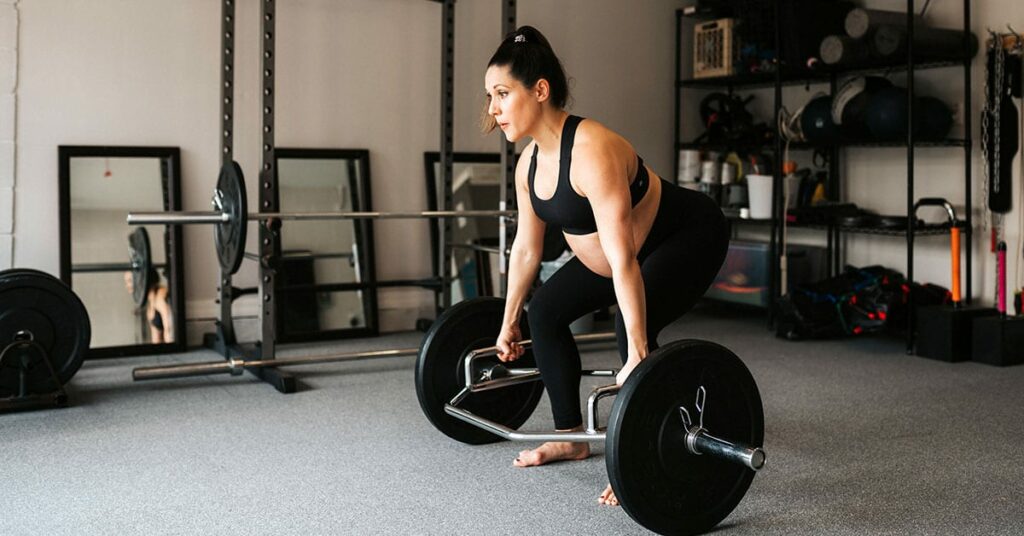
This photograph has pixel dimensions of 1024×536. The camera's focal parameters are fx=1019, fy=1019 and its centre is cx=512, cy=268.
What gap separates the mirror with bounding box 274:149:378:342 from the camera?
18.1ft

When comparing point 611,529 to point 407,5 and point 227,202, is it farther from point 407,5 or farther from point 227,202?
point 407,5

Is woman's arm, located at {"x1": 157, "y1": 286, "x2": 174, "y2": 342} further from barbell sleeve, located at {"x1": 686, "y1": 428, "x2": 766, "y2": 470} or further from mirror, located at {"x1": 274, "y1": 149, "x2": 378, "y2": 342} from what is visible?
barbell sleeve, located at {"x1": 686, "y1": 428, "x2": 766, "y2": 470}

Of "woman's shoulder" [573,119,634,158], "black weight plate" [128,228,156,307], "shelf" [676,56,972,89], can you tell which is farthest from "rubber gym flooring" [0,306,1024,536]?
"shelf" [676,56,972,89]

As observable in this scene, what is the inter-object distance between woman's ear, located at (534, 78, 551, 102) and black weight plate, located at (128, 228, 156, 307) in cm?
307

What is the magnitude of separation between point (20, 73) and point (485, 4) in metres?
2.62

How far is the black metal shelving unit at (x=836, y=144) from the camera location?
A: 203 inches

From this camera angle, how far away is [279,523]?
268cm

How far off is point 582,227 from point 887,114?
124 inches

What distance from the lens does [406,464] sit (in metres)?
3.23

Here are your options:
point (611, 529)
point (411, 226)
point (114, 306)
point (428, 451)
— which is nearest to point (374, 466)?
point (428, 451)

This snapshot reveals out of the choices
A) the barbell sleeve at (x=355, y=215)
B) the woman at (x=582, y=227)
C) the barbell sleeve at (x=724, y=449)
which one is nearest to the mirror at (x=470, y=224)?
the barbell sleeve at (x=355, y=215)

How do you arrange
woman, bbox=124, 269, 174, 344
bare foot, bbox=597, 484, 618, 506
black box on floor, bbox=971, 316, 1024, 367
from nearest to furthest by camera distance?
bare foot, bbox=597, 484, 618, 506 < black box on floor, bbox=971, 316, 1024, 367 < woman, bbox=124, 269, 174, 344

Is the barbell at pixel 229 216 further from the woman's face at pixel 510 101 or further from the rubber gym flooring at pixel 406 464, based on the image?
the woman's face at pixel 510 101

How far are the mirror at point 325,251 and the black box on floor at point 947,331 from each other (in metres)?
2.90
